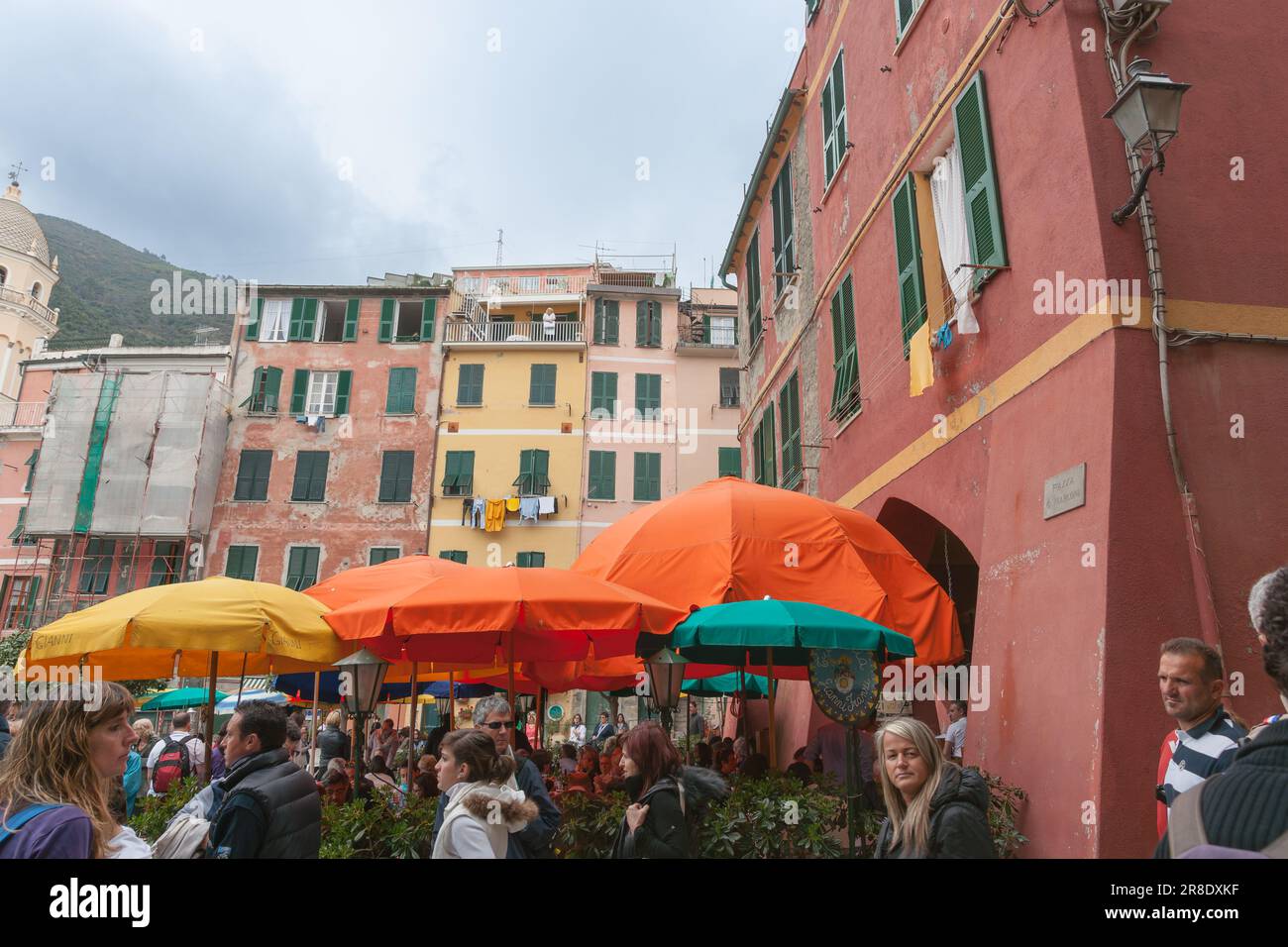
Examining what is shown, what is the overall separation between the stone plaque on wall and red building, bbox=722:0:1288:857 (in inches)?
0.7

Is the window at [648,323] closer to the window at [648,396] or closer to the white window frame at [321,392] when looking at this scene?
the window at [648,396]

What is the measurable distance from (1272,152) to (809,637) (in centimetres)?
502

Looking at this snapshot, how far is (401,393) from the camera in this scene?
1141 inches

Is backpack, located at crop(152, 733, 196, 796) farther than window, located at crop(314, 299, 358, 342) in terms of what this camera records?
No

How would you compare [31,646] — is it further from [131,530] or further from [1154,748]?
[131,530]

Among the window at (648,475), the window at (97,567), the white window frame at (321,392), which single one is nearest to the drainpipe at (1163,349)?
the window at (648,475)

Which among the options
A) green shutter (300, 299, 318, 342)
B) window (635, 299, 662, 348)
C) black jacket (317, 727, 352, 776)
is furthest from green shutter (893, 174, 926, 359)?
green shutter (300, 299, 318, 342)

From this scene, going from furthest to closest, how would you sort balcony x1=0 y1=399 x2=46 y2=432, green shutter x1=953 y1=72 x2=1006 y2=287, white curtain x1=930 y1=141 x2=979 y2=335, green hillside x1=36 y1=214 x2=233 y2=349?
green hillside x1=36 y1=214 x2=233 y2=349
balcony x1=0 y1=399 x2=46 y2=432
white curtain x1=930 y1=141 x2=979 y2=335
green shutter x1=953 y1=72 x2=1006 y2=287

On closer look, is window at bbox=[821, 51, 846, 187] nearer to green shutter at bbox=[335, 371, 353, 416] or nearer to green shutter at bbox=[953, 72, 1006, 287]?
green shutter at bbox=[953, 72, 1006, 287]

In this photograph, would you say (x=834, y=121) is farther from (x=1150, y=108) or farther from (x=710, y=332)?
(x=710, y=332)

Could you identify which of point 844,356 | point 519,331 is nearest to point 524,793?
point 844,356

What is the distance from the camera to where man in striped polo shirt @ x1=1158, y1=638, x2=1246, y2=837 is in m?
3.53
